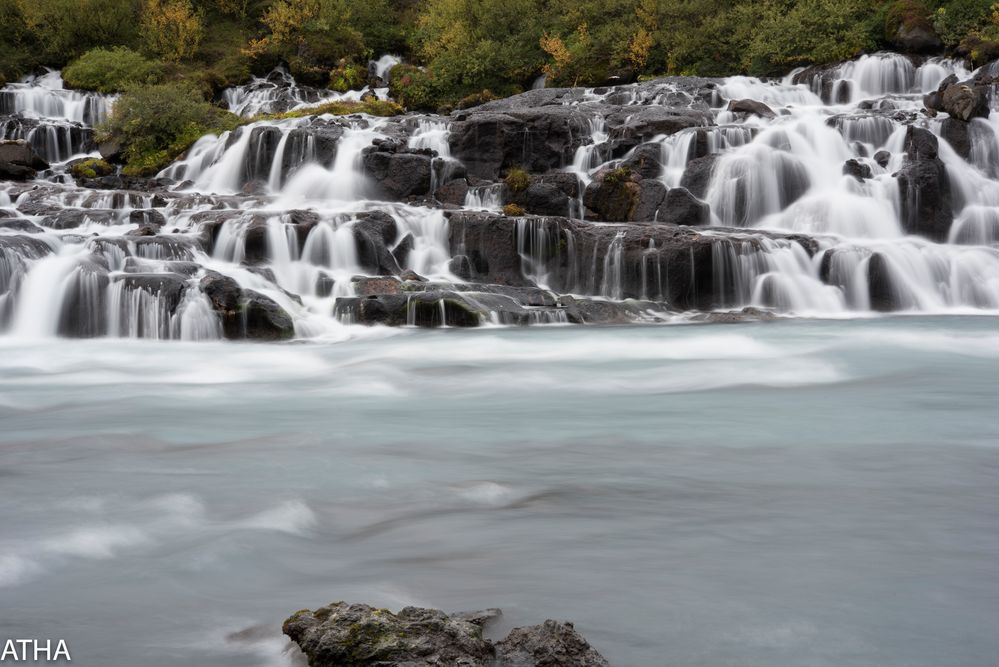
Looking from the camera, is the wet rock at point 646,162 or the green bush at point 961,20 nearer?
the wet rock at point 646,162

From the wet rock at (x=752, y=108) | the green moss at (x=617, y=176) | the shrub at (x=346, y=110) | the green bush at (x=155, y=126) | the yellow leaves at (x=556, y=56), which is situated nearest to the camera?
the green moss at (x=617, y=176)

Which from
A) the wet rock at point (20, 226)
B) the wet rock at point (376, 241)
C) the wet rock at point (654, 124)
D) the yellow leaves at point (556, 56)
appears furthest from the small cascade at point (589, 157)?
the wet rock at point (20, 226)

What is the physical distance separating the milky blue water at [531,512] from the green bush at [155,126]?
17361mm

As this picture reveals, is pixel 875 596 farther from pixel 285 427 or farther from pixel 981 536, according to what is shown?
pixel 285 427

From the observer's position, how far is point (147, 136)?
2456 centimetres

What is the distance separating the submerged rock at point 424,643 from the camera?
94.3 inches

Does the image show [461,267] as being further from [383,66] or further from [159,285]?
[383,66]

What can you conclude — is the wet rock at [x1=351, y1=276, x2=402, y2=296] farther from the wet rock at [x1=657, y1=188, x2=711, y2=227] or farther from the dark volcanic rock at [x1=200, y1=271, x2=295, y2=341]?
the wet rock at [x1=657, y1=188, x2=711, y2=227]

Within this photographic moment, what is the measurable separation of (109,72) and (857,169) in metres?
24.9

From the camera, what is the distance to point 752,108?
22.3m

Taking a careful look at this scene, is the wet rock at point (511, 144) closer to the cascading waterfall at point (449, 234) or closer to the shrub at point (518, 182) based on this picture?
the cascading waterfall at point (449, 234)

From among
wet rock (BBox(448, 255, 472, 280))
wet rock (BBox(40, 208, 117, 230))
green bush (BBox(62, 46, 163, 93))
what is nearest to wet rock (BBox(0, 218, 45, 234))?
wet rock (BBox(40, 208, 117, 230))

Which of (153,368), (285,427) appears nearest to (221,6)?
(153,368)

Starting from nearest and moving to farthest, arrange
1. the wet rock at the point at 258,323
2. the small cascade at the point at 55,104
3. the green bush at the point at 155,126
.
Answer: the wet rock at the point at 258,323
the green bush at the point at 155,126
the small cascade at the point at 55,104
